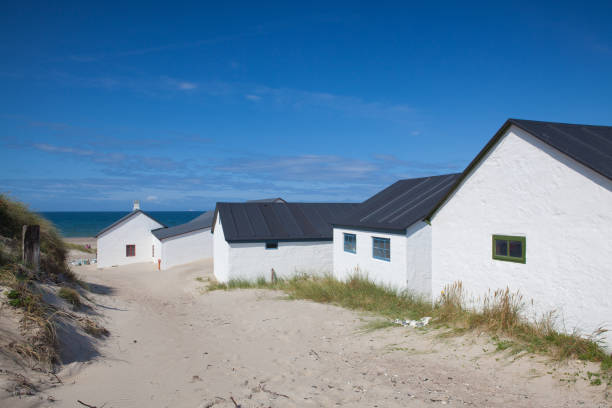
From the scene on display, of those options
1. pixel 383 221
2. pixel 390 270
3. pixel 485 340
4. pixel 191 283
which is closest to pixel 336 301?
pixel 390 270

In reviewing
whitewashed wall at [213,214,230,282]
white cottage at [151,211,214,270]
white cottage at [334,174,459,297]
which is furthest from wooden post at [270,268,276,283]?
white cottage at [151,211,214,270]

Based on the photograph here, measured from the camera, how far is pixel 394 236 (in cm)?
1423

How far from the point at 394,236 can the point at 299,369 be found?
7.90 meters

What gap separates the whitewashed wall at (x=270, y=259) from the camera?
20016 mm

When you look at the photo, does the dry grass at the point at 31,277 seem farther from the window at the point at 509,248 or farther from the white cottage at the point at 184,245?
the white cottage at the point at 184,245

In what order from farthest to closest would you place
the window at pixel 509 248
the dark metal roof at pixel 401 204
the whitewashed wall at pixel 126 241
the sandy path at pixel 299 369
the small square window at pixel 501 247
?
the whitewashed wall at pixel 126 241
the dark metal roof at pixel 401 204
the small square window at pixel 501 247
the window at pixel 509 248
the sandy path at pixel 299 369

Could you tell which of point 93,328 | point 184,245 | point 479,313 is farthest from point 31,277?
point 184,245

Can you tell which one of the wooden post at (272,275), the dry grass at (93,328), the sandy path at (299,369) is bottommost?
the wooden post at (272,275)

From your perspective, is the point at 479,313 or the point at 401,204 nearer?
the point at 479,313

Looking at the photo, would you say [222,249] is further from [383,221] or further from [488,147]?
[488,147]

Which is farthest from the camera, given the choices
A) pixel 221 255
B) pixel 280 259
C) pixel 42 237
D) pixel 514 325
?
pixel 221 255

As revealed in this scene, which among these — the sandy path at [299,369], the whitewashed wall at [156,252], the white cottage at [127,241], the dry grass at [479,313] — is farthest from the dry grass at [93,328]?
the white cottage at [127,241]

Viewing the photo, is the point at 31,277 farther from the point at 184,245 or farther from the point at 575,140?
the point at 184,245

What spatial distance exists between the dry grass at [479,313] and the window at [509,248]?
76 centimetres
